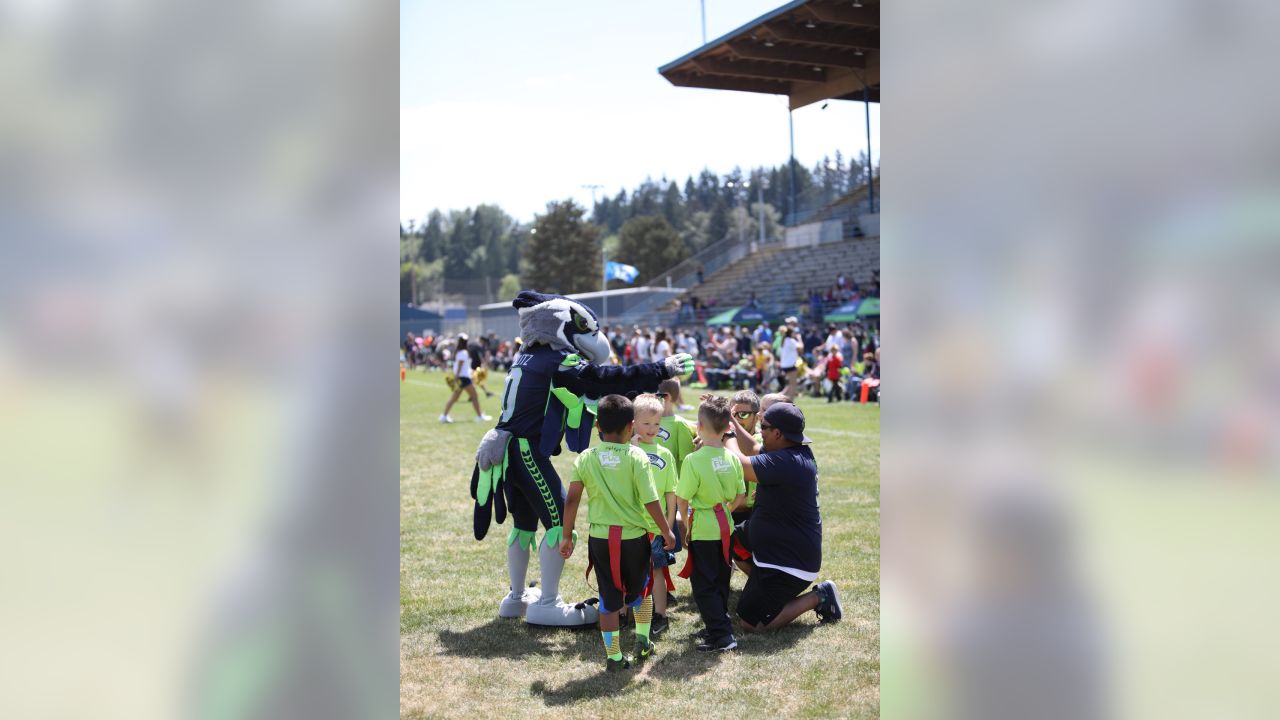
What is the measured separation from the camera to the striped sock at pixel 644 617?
5.28 metres

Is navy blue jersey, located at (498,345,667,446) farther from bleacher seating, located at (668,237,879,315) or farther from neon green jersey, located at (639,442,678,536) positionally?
bleacher seating, located at (668,237,879,315)

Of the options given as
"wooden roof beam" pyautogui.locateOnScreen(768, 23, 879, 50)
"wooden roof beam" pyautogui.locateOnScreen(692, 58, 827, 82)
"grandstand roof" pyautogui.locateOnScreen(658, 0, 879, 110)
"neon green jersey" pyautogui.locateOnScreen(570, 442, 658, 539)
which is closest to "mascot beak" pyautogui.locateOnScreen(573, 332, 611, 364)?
"neon green jersey" pyautogui.locateOnScreen(570, 442, 658, 539)

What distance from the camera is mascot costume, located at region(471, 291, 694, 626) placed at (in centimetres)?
586

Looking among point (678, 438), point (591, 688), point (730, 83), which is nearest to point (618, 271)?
point (730, 83)

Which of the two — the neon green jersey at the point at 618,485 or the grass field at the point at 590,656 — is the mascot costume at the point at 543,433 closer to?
the grass field at the point at 590,656

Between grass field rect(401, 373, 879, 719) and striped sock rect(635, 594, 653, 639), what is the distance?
0.17 m

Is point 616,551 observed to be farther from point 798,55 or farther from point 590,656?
point 798,55

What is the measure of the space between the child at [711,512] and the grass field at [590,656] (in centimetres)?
19

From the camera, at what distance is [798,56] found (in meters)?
33.0

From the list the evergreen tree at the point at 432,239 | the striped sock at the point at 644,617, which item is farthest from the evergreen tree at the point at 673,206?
the striped sock at the point at 644,617

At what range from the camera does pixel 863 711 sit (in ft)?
14.8

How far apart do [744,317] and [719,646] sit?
31.8 meters
